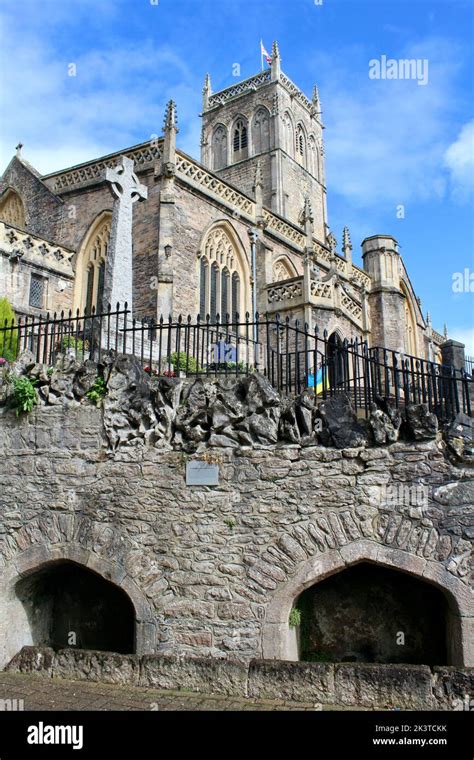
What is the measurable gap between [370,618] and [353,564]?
47.7 inches

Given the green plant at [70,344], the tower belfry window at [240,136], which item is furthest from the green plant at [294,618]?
the tower belfry window at [240,136]

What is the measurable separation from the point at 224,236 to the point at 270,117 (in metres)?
20.9

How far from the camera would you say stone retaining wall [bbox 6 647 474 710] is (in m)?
5.71

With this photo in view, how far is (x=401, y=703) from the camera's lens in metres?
5.76

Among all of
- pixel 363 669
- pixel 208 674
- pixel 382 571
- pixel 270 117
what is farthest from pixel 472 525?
pixel 270 117

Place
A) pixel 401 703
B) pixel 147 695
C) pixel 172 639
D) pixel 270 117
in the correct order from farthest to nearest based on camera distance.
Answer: pixel 270 117, pixel 172 639, pixel 147 695, pixel 401 703

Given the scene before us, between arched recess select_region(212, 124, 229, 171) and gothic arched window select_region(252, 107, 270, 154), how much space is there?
222 cm

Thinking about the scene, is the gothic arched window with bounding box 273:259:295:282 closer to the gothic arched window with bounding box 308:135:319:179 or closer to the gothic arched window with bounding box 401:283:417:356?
the gothic arched window with bounding box 401:283:417:356

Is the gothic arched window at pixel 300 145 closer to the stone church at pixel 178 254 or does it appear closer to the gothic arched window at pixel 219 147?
the gothic arched window at pixel 219 147

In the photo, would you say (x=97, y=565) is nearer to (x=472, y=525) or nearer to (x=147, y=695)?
A: (x=147, y=695)

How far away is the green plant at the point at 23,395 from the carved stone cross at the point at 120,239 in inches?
178

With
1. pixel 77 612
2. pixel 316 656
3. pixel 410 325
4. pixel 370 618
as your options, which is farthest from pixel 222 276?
pixel 316 656

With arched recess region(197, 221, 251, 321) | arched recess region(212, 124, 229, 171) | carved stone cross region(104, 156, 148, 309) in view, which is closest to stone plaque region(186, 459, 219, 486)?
carved stone cross region(104, 156, 148, 309)

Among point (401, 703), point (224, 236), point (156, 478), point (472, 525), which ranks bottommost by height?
point (401, 703)
